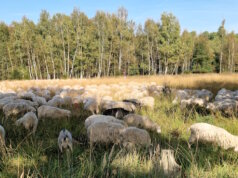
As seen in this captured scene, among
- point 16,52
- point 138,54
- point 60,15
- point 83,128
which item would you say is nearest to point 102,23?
point 60,15

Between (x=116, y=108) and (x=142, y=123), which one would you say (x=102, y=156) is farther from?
(x=116, y=108)

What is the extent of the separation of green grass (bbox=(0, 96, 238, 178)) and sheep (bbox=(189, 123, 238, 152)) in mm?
93

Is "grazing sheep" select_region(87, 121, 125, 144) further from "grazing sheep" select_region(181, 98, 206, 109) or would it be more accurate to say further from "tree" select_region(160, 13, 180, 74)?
"tree" select_region(160, 13, 180, 74)

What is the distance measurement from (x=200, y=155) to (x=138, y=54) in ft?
155

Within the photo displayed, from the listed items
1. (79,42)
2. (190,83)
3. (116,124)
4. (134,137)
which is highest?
(79,42)

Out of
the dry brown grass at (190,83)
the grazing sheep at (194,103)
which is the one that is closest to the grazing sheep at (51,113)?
the grazing sheep at (194,103)

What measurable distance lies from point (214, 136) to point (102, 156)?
1.50 meters

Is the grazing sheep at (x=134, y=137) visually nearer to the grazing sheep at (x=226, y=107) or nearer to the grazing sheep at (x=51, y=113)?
the grazing sheep at (x=51, y=113)

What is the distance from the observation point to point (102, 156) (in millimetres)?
2289


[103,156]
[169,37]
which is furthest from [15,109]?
[169,37]

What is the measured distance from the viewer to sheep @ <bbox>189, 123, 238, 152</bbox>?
104 inches

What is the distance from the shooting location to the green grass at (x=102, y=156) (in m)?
1.86

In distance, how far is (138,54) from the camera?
4872 centimetres

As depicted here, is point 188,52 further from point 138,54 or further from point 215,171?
point 215,171
